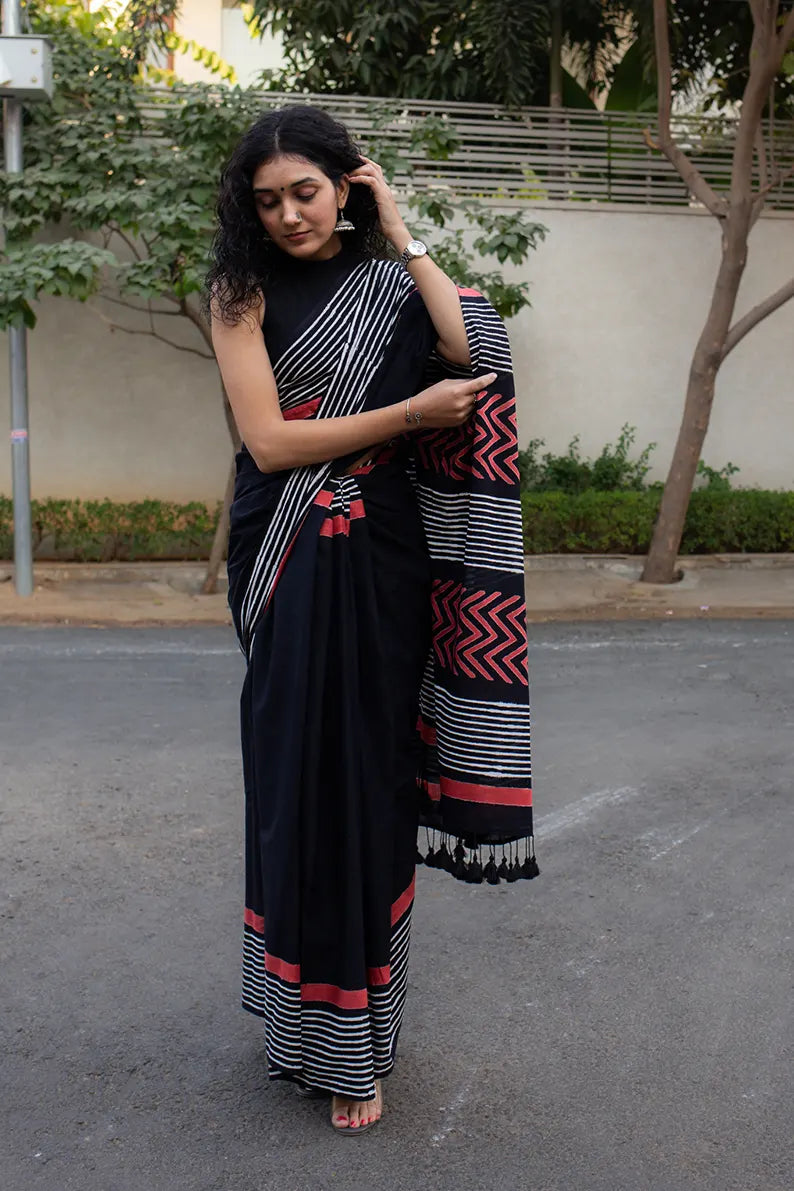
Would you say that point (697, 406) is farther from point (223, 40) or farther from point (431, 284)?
point (223, 40)

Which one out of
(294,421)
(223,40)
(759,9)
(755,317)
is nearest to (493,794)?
(294,421)

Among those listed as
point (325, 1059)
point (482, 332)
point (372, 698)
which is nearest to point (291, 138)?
point (482, 332)

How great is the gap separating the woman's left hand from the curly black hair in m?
0.02

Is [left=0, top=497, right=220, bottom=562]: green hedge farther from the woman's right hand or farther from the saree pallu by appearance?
the woman's right hand

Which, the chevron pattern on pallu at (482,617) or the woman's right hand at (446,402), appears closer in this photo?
the woman's right hand at (446,402)

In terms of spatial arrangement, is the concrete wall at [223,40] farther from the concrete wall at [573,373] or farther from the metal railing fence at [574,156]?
the concrete wall at [573,373]

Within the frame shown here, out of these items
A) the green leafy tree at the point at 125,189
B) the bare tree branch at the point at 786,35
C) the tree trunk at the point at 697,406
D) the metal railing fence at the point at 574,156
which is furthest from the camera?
the metal railing fence at the point at 574,156

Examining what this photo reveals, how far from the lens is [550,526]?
11016 millimetres

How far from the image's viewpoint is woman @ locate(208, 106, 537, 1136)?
274 centimetres

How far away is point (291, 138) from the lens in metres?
2.69

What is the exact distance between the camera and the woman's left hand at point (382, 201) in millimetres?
2785

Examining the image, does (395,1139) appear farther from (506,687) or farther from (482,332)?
(482,332)

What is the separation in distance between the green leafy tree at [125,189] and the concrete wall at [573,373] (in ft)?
1.62

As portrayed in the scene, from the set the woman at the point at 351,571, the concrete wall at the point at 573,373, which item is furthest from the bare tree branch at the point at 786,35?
the woman at the point at 351,571
